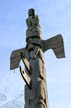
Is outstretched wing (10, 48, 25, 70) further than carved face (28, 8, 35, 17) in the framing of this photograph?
No

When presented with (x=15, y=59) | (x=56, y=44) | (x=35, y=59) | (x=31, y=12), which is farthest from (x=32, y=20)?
(x=35, y=59)

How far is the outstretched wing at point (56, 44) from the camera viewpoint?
9.34 metres

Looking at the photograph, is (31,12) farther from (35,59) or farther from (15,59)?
(35,59)

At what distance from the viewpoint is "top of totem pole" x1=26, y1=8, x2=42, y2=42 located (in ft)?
31.7

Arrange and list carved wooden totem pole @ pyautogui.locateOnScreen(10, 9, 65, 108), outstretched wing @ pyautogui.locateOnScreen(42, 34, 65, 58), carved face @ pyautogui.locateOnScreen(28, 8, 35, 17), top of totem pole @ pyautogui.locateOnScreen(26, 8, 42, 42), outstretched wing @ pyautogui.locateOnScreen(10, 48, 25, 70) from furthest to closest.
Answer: carved face @ pyautogui.locateOnScreen(28, 8, 35, 17) < outstretched wing @ pyautogui.locateOnScreen(10, 48, 25, 70) < top of totem pole @ pyautogui.locateOnScreen(26, 8, 42, 42) < outstretched wing @ pyautogui.locateOnScreen(42, 34, 65, 58) < carved wooden totem pole @ pyautogui.locateOnScreen(10, 9, 65, 108)

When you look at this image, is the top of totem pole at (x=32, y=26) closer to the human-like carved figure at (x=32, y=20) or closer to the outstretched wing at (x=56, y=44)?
the human-like carved figure at (x=32, y=20)

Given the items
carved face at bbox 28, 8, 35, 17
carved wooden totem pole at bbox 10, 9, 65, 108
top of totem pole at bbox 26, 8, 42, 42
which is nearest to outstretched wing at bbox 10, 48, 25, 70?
carved wooden totem pole at bbox 10, 9, 65, 108

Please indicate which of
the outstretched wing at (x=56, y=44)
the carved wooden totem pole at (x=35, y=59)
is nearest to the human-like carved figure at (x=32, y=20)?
the carved wooden totem pole at (x=35, y=59)

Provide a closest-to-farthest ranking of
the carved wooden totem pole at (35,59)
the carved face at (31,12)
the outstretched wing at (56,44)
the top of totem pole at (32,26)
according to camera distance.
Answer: the carved wooden totem pole at (35,59), the outstretched wing at (56,44), the top of totem pole at (32,26), the carved face at (31,12)

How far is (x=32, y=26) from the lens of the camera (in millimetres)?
9914

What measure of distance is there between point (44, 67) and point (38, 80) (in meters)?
0.81

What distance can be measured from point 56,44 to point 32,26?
105 cm

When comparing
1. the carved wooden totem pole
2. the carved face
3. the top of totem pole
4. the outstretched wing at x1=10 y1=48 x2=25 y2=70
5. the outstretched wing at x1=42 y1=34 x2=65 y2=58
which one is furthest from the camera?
the carved face

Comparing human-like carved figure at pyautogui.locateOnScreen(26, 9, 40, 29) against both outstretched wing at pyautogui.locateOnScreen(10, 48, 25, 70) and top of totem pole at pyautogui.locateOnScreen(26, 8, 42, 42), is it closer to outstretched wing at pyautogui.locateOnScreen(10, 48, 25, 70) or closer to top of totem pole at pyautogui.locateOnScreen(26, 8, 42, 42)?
top of totem pole at pyautogui.locateOnScreen(26, 8, 42, 42)
